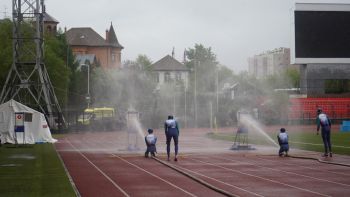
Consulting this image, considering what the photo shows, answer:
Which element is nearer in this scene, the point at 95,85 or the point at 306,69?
the point at 306,69

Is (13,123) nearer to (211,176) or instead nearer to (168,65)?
(211,176)

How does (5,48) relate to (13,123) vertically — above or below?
above

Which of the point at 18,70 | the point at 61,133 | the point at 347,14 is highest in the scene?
the point at 347,14

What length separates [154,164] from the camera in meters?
24.7

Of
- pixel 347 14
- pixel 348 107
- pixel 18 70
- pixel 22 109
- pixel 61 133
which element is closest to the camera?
pixel 22 109

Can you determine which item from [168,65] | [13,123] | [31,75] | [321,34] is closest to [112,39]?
[168,65]

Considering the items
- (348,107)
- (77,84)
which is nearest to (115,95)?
(77,84)

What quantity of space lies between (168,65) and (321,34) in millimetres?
82470

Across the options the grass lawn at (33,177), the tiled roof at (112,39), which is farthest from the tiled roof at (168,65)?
the grass lawn at (33,177)

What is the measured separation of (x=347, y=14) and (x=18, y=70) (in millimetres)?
35097

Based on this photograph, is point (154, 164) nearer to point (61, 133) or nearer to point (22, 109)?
point (22, 109)

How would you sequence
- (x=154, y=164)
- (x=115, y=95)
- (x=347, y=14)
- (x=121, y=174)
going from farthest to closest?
(x=115, y=95)
(x=347, y=14)
(x=154, y=164)
(x=121, y=174)

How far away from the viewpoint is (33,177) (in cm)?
2023

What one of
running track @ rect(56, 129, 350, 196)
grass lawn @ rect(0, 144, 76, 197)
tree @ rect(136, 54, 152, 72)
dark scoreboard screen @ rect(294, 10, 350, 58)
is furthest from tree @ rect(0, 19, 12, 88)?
tree @ rect(136, 54, 152, 72)
